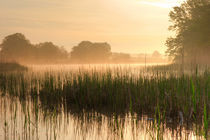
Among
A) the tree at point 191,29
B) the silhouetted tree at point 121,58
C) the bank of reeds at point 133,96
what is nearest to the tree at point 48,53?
the silhouetted tree at point 121,58

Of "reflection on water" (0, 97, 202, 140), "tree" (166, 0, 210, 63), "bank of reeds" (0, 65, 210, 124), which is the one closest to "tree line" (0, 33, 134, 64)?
"tree" (166, 0, 210, 63)

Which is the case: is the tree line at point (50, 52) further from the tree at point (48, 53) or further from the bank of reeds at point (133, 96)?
the bank of reeds at point (133, 96)

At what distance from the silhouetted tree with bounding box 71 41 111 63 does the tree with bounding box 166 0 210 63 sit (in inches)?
1525

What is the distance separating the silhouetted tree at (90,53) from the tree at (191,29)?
127 ft

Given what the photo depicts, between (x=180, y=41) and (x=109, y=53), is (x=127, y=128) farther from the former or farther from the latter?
(x=109, y=53)

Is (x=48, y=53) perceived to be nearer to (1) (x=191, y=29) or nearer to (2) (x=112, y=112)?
(1) (x=191, y=29)

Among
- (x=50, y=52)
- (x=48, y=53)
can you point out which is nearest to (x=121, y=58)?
(x=50, y=52)

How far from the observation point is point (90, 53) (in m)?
69.8

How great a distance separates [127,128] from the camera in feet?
17.4

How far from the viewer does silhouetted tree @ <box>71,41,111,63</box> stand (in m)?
68.3

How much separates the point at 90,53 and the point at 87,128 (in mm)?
64846

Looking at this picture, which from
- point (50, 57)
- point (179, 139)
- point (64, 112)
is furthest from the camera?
point (50, 57)

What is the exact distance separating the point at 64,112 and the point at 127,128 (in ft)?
7.92

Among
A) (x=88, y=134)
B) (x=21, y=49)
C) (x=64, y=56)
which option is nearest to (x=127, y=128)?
(x=88, y=134)
